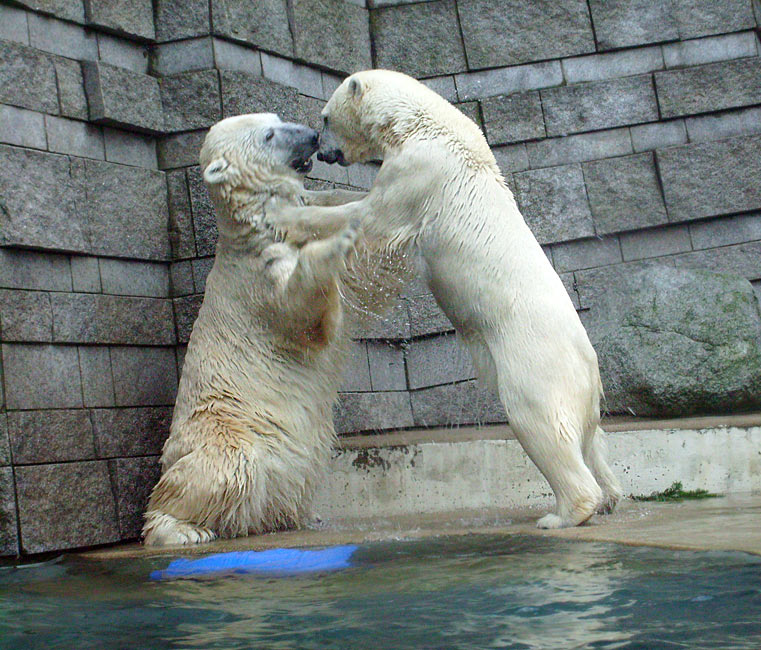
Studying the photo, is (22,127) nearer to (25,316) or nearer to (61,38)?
(61,38)

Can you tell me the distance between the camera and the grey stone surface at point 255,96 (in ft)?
17.5

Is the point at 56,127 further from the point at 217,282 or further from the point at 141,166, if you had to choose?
the point at 217,282

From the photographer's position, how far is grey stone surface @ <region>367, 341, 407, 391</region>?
6074 mm

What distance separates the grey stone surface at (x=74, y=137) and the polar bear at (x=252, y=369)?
2.48 ft

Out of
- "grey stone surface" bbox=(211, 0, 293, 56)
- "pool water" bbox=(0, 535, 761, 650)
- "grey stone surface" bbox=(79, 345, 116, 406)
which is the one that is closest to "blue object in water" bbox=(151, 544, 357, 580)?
"pool water" bbox=(0, 535, 761, 650)

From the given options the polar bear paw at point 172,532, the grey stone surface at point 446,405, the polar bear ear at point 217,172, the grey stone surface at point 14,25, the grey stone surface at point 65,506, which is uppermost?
the grey stone surface at point 14,25

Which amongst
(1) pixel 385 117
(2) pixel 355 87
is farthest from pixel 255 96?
(1) pixel 385 117

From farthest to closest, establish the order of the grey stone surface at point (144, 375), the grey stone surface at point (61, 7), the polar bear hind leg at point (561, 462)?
the grey stone surface at point (144, 375) < the grey stone surface at point (61, 7) < the polar bear hind leg at point (561, 462)

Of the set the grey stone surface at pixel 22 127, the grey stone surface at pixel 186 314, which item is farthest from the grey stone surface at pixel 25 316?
the grey stone surface at pixel 186 314

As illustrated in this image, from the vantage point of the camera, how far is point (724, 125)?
257 inches

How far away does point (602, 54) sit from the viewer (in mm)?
6684

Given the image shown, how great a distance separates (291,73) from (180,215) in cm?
120

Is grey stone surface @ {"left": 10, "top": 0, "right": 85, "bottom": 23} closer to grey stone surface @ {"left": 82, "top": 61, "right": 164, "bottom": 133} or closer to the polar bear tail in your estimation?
grey stone surface @ {"left": 82, "top": 61, "right": 164, "bottom": 133}

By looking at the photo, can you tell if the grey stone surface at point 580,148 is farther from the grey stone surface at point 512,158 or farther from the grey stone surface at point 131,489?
the grey stone surface at point 131,489
